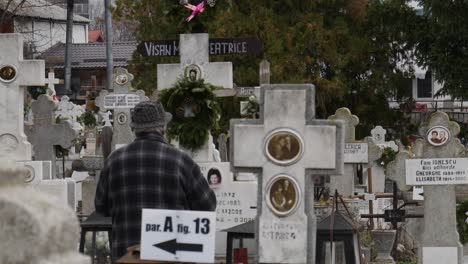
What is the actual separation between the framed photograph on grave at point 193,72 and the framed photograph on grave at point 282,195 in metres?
5.29

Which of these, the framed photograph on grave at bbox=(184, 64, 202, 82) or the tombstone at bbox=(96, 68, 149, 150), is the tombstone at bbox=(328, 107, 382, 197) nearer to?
the tombstone at bbox=(96, 68, 149, 150)

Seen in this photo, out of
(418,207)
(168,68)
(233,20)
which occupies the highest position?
(233,20)

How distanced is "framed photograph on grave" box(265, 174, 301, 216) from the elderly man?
1749 mm

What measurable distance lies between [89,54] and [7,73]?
66.7m

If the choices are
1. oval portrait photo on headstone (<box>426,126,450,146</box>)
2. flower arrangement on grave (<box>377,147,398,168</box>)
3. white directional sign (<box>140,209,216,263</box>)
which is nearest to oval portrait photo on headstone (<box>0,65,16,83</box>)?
oval portrait photo on headstone (<box>426,126,450,146</box>)

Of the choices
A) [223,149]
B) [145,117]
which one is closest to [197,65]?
[223,149]

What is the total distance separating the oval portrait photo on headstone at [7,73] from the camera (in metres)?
15.6

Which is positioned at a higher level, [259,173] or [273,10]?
[273,10]

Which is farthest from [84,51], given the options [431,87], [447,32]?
[447,32]

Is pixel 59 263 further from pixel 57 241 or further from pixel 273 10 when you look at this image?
pixel 273 10

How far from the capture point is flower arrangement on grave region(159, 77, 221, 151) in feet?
47.4

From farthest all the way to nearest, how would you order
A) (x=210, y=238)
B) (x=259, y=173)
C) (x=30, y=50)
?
(x=30, y=50)
(x=259, y=173)
(x=210, y=238)

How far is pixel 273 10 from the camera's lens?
3759 cm

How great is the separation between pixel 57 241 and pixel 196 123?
34.1ft
